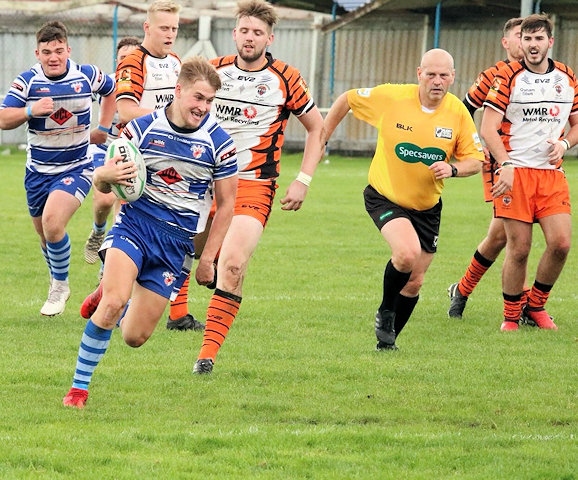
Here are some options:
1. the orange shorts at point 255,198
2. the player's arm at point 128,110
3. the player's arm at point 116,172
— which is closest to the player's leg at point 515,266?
the orange shorts at point 255,198

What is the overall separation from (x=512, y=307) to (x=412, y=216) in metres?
1.64

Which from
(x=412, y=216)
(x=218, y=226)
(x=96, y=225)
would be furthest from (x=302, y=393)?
(x=96, y=225)

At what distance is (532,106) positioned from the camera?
10133mm

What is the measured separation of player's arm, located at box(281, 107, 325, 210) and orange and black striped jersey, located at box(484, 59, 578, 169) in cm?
185

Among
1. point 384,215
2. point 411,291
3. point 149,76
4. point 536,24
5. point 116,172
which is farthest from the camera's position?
point 149,76

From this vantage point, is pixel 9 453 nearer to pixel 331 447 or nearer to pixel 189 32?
pixel 331 447

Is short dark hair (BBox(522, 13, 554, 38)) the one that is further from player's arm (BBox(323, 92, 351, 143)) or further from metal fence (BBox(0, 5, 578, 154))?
metal fence (BBox(0, 5, 578, 154))

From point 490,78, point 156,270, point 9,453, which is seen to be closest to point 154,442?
point 9,453

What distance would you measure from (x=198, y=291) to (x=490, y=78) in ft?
11.8

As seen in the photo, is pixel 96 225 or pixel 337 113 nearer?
pixel 337 113

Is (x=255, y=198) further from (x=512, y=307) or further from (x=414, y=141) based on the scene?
(x=512, y=307)

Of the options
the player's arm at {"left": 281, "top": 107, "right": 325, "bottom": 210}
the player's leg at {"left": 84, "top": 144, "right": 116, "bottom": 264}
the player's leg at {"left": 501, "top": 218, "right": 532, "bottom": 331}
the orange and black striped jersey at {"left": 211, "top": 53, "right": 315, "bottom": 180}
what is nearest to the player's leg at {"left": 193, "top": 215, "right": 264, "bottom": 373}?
the player's arm at {"left": 281, "top": 107, "right": 325, "bottom": 210}

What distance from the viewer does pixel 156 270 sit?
7312 millimetres

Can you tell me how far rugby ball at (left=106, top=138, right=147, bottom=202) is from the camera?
6.98 meters
